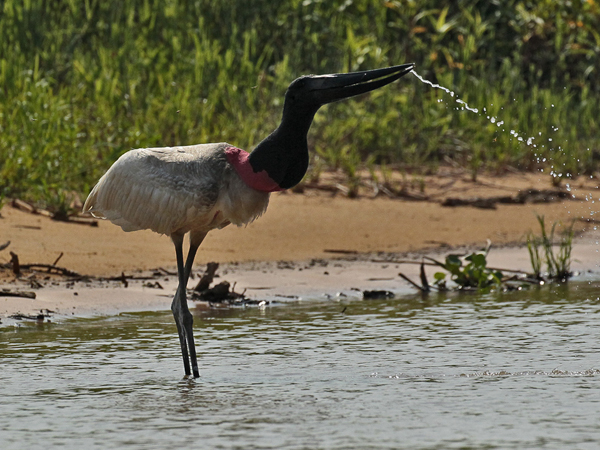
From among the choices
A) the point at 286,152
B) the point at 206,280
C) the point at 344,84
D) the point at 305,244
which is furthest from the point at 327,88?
the point at 305,244

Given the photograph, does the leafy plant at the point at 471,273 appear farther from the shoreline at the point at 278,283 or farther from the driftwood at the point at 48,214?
the driftwood at the point at 48,214

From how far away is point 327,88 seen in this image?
15.9 feet

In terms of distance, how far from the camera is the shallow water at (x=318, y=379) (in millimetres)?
3951

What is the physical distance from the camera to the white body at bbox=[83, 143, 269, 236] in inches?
193

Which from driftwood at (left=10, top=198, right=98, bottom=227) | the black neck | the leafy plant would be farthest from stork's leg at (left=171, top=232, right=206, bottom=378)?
driftwood at (left=10, top=198, right=98, bottom=227)

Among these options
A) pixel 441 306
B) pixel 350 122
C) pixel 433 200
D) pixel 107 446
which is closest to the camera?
pixel 107 446

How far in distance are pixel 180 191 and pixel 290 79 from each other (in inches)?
228

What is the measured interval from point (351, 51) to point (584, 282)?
4271 mm

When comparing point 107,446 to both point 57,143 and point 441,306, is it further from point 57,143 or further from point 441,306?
point 57,143

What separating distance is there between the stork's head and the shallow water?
125 centimetres

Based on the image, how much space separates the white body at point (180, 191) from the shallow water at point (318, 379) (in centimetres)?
71

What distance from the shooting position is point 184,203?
491 cm

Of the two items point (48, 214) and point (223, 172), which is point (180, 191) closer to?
point (223, 172)

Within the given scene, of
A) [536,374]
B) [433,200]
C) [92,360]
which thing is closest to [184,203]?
[92,360]
